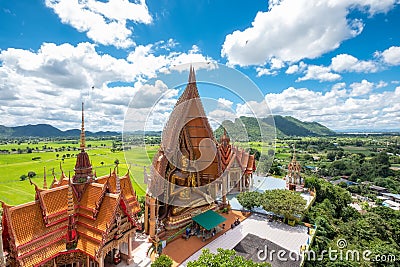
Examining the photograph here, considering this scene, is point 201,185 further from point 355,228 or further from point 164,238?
point 355,228

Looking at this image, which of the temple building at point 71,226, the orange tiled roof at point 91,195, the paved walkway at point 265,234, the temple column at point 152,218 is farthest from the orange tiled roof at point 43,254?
the paved walkway at point 265,234

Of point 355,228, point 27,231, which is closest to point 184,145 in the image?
point 27,231

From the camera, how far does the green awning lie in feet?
52.4

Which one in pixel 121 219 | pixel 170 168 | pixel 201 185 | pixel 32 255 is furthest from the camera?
pixel 201 185

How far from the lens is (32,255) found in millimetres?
9484

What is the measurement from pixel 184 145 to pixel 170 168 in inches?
81.6

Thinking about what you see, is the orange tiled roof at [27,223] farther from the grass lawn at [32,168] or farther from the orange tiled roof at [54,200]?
the grass lawn at [32,168]

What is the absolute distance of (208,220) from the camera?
16.6m

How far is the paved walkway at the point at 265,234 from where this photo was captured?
15.5 m

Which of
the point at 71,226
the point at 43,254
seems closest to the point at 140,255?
the point at 71,226

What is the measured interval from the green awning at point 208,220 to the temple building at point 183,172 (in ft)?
1.91

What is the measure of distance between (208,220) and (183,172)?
13.3ft

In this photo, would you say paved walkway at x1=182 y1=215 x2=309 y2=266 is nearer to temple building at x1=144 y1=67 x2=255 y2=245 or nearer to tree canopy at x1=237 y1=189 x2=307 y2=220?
tree canopy at x1=237 y1=189 x2=307 y2=220

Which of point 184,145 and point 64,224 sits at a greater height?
→ point 184,145
